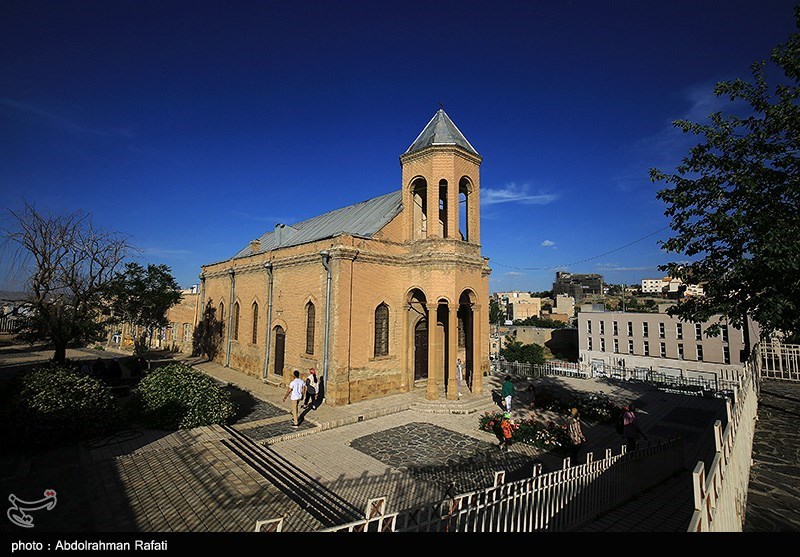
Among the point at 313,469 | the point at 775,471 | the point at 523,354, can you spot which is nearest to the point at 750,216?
the point at 775,471

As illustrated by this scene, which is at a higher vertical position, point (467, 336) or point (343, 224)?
point (343, 224)

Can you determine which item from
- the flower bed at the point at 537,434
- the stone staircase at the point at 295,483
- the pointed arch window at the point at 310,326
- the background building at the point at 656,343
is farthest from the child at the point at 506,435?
the background building at the point at 656,343

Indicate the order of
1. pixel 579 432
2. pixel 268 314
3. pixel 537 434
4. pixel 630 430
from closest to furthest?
pixel 630 430 → pixel 579 432 → pixel 537 434 → pixel 268 314

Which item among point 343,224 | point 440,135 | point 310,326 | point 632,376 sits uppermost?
point 440,135

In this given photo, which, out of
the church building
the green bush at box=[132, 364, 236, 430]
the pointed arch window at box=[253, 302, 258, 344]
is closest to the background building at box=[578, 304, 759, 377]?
the church building

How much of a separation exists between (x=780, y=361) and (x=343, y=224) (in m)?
18.4

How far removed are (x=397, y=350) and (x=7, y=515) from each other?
465 inches

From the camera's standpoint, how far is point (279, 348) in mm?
18281

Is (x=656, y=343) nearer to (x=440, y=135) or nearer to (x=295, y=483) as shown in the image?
(x=440, y=135)

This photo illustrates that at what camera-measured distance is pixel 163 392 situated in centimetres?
1077

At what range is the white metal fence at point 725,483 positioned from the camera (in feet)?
9.08

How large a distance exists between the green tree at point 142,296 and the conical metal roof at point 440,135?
46.0 feet

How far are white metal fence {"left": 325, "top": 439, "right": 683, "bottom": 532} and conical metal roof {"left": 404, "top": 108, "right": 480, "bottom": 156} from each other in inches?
507

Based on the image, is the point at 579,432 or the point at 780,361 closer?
the point at 579,432
